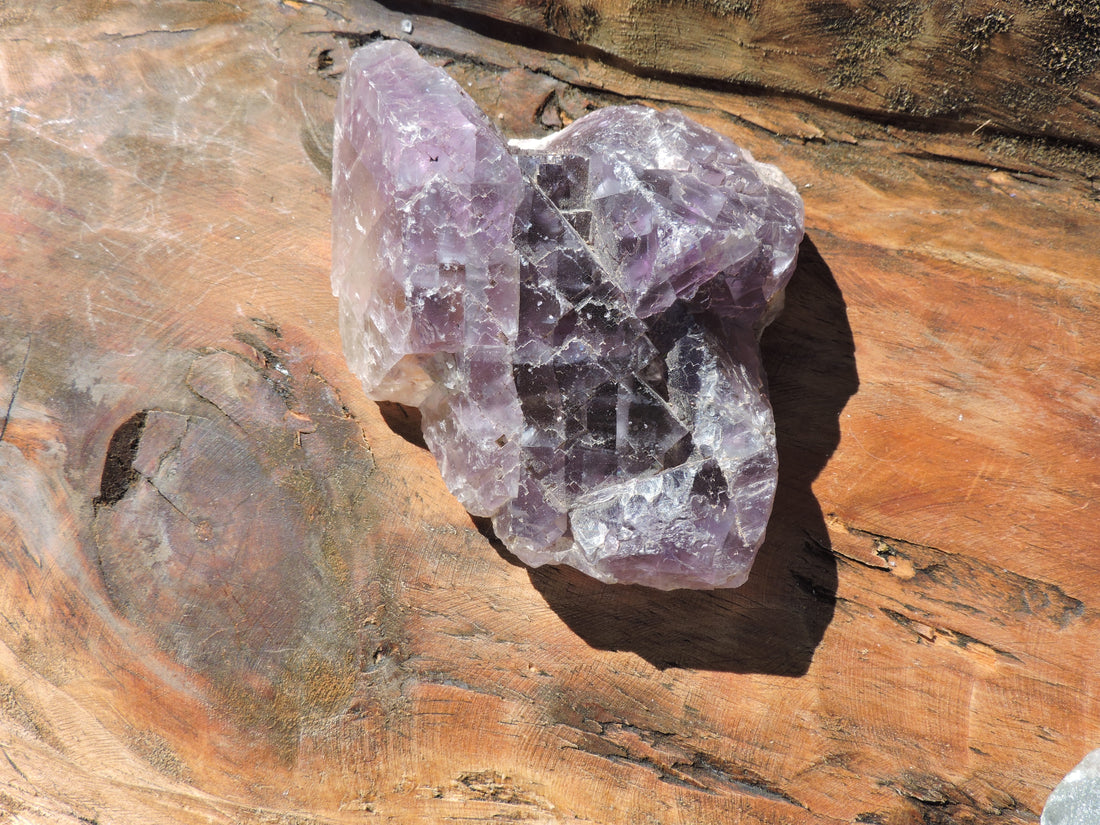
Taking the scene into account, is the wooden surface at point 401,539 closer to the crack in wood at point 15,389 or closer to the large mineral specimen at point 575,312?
the crack in wood at point 15,389

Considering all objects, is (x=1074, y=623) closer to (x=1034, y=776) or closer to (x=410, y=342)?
(x=1034, y=776)

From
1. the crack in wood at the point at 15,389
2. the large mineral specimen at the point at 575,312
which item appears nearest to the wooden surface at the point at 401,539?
the crack in wood at the point at 15,389

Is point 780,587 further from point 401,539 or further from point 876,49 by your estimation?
point 876,49

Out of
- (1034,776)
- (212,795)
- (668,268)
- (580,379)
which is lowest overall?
(212,795)

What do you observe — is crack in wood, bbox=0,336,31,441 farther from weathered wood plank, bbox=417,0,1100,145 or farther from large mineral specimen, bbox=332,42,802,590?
weathered wood plank, bbox=417,0,1100,145

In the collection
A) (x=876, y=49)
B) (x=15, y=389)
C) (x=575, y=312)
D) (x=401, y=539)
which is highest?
(x=876, y=49)

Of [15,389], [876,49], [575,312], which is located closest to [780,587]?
[575,312]

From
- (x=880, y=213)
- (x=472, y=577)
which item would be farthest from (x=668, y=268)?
(x=472, y=577)

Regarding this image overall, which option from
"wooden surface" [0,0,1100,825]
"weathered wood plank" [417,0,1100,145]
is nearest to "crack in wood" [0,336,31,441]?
"wooden surface" [0,0,1100,825]
